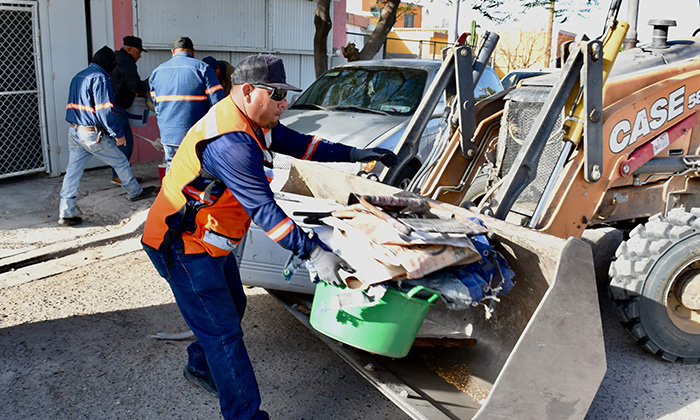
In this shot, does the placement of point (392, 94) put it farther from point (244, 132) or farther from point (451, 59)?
point (244, 132)

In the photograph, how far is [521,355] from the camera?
299 cm

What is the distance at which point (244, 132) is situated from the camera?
3127 millimetres

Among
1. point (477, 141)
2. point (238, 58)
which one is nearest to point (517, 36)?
point (238, 58)

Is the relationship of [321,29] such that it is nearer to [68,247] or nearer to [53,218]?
[53,218]

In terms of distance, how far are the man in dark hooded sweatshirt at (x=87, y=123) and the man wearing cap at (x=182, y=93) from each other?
60 centimetres

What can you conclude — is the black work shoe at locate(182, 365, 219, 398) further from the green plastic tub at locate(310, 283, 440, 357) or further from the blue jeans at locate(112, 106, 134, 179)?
the blue jeans at locate(112, 106, 134, 179)

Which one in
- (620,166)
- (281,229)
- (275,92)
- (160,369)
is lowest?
(160,369)

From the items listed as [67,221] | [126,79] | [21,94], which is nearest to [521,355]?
[67,221]

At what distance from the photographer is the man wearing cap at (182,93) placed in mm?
6637

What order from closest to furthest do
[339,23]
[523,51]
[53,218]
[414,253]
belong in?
[414,253] < [53,218] < [339,23] < [523,51]

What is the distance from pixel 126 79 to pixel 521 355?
6.90m

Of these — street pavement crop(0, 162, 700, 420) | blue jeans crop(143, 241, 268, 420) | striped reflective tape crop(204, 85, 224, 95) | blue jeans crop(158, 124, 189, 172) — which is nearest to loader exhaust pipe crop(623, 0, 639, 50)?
street pavement crop(0, 162, 700, 420)

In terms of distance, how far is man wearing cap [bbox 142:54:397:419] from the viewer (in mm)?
3105

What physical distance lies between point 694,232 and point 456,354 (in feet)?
5.54
